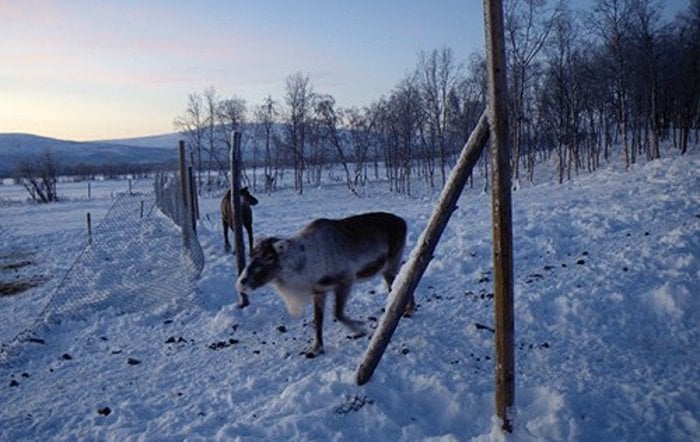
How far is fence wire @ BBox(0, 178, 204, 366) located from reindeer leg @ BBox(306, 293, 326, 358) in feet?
9.81

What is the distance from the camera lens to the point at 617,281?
6.76 m

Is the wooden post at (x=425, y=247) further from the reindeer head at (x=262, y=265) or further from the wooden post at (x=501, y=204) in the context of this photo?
the reindeer head at (x=262, y=265)

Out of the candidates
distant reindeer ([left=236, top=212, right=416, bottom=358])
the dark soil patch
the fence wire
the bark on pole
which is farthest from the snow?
the bark on pole

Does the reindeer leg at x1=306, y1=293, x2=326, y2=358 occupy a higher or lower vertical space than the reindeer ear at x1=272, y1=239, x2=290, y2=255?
lower

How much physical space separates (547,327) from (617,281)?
1632 millimetres

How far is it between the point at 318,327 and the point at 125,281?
589cm

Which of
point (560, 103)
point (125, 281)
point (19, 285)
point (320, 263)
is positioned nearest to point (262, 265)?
point (320, 263)

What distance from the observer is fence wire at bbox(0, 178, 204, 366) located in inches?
305

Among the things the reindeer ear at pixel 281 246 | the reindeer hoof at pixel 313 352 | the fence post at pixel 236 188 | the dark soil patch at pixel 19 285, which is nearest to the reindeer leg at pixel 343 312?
the reindeer hoof at pixel 313 352

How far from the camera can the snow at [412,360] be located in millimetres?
4090

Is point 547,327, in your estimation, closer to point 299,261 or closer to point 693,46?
point 299,261

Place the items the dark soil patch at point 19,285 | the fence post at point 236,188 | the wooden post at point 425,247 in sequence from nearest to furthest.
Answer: the wooden post at point 425,247
the fence post at point 236,188
the dark soil patch at point 19,285

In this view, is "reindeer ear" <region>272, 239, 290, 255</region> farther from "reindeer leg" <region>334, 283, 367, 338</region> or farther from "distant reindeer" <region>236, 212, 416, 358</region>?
"reindeer leg" <region>334, 283, 367, 338</region>

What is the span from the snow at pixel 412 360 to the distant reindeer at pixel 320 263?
0.56m
